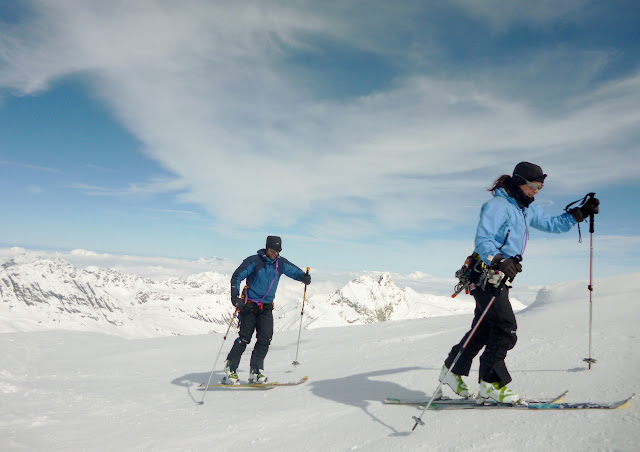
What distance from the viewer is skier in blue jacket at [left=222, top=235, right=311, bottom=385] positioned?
819cm

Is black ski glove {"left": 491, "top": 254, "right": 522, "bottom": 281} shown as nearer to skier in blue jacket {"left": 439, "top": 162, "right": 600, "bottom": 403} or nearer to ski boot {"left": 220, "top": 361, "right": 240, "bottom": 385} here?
skier in blue jacket {"left": 439, "top": 162, "right": 600, "bottom": 403}

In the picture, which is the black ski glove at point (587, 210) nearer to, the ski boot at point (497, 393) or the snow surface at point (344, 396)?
the snow surface at point (344, 396)

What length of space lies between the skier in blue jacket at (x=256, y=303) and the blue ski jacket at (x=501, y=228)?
4716 millimetres

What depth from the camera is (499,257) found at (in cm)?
446

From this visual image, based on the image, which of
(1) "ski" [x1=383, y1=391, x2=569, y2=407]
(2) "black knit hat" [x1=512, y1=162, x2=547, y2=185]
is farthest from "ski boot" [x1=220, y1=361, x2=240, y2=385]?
(2) "black knit hat" [x1=512, y1=162, x2=547, y2=185]

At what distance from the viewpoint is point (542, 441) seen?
358 cm

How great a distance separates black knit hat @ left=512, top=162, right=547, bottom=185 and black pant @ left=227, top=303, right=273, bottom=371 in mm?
5739

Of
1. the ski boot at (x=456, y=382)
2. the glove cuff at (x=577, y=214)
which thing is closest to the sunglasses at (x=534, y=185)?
the glove cuff at (x=577, y=214)

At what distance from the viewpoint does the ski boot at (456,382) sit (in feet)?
17.1

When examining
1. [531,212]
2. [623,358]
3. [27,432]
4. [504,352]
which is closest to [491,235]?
[531,212]

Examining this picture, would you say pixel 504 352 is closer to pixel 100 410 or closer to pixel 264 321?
pixel 264 321

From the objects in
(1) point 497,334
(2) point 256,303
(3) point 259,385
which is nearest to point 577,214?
(1) point 497,334

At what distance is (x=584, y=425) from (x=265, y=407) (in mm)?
4389

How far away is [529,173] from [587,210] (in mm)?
1051
